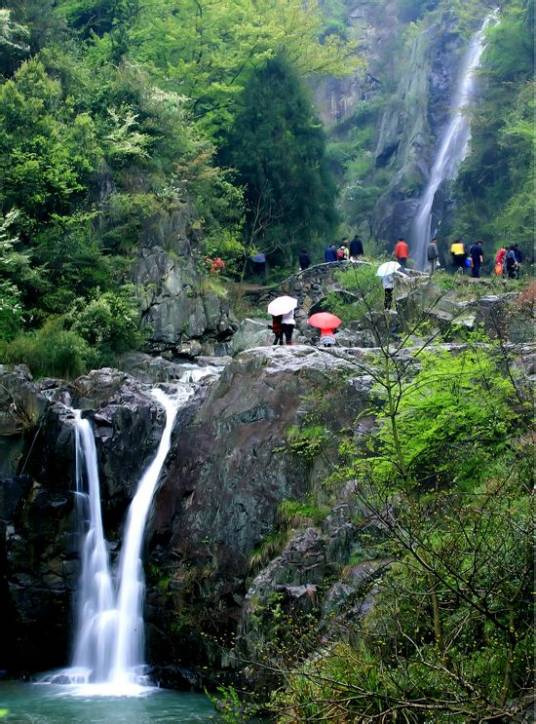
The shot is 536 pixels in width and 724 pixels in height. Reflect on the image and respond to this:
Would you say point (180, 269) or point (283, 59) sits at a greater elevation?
point (283, 59)

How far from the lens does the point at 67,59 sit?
26109 mm

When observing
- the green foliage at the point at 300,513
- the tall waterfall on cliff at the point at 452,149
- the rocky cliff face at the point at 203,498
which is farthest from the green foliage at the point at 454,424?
the tall waterfall on cliff at the point at 452,149

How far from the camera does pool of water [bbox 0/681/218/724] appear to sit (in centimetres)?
1241

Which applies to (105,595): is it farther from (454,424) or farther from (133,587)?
(454,424)

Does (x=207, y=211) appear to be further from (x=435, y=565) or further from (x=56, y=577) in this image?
(x=435, y=565)

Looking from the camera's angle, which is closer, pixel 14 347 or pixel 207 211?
pixel 14 347

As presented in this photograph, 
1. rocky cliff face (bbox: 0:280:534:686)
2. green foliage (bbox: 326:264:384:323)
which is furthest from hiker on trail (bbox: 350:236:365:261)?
rocky cliff face (bbox: 0:280:534:686)

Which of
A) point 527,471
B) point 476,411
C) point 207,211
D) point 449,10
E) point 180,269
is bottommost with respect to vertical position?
point 527,471

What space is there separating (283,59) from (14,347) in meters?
17.8

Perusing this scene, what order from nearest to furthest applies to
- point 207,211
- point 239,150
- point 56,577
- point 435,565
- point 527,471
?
1. point 435,565
2. point 527,471
3. point 56,577
4. point 207,211
5. point 239,150

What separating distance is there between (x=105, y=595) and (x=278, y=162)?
19.5 m

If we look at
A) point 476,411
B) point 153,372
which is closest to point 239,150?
Answer: point 153,372

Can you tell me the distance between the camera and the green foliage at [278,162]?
31.7 metres

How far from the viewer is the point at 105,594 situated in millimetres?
15734
